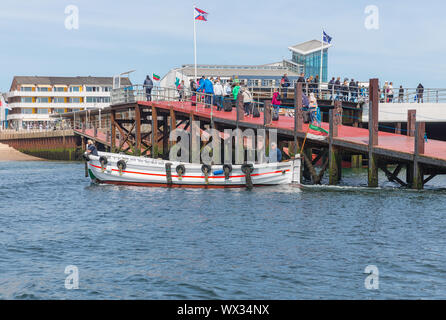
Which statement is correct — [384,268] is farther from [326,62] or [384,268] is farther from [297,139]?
[326,62]

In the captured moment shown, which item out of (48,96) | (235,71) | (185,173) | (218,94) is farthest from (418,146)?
(48,96)

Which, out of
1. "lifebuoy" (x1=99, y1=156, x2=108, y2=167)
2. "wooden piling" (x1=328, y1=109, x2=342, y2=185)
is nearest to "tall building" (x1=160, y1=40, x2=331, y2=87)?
"lifebuoy" (x1=99, y1=156, x2=108, y2=167)

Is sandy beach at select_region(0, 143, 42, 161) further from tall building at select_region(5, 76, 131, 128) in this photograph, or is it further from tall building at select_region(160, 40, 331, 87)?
tall building at select_region(5, 76, 131, 128)

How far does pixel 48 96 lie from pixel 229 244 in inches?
4605

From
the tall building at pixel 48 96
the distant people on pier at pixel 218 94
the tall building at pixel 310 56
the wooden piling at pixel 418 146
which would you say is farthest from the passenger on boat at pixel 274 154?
the tall building at pixel 48 96

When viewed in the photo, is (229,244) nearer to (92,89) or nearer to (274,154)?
(274,154)

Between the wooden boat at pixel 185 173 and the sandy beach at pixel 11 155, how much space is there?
149ft

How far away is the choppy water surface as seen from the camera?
529 inches

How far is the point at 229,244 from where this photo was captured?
17281 mm

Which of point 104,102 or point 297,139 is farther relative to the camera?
point 104,102

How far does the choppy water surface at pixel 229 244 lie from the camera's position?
13430 millimetres
